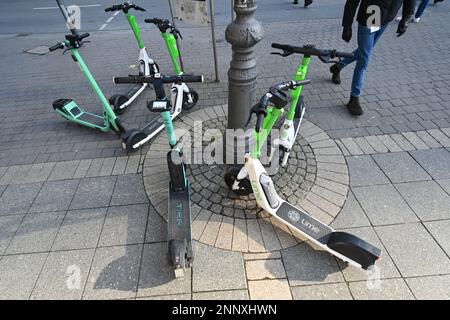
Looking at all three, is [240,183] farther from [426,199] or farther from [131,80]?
[426,199]

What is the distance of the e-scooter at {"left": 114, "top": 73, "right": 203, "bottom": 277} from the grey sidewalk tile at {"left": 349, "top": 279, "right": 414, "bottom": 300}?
1.34 m

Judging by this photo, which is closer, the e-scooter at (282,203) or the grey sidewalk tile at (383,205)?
the e-scooter at (282,203)

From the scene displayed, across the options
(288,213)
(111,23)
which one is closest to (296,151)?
(288,213)

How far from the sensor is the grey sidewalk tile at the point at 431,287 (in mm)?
2191

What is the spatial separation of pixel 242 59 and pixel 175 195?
5.05ft

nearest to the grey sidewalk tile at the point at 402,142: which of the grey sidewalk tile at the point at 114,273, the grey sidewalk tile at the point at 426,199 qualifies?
the grey sidewalk tile at the point at 426,199

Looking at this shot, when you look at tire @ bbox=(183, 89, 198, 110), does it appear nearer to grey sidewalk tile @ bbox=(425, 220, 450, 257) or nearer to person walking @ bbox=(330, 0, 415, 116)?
person walking @ bbox=(330, 0, 415, 116)

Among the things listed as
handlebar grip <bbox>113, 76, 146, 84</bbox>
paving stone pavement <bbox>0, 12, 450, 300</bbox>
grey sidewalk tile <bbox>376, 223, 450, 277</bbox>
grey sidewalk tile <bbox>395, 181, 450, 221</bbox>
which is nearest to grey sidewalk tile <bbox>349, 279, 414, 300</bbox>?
paving stone pavement <bbox>0, 12, 450, 300</bbox>

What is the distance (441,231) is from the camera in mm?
2615

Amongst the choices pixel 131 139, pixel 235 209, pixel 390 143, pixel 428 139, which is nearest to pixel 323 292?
pixel 235 209

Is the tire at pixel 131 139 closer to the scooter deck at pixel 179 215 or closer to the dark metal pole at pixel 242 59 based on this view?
the scooter deck at pixel 179 215

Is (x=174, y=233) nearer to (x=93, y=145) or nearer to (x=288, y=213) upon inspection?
(x=288, y=213)

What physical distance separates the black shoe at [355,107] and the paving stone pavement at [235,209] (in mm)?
99

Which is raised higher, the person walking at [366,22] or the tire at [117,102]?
the person walking at [366,22]
